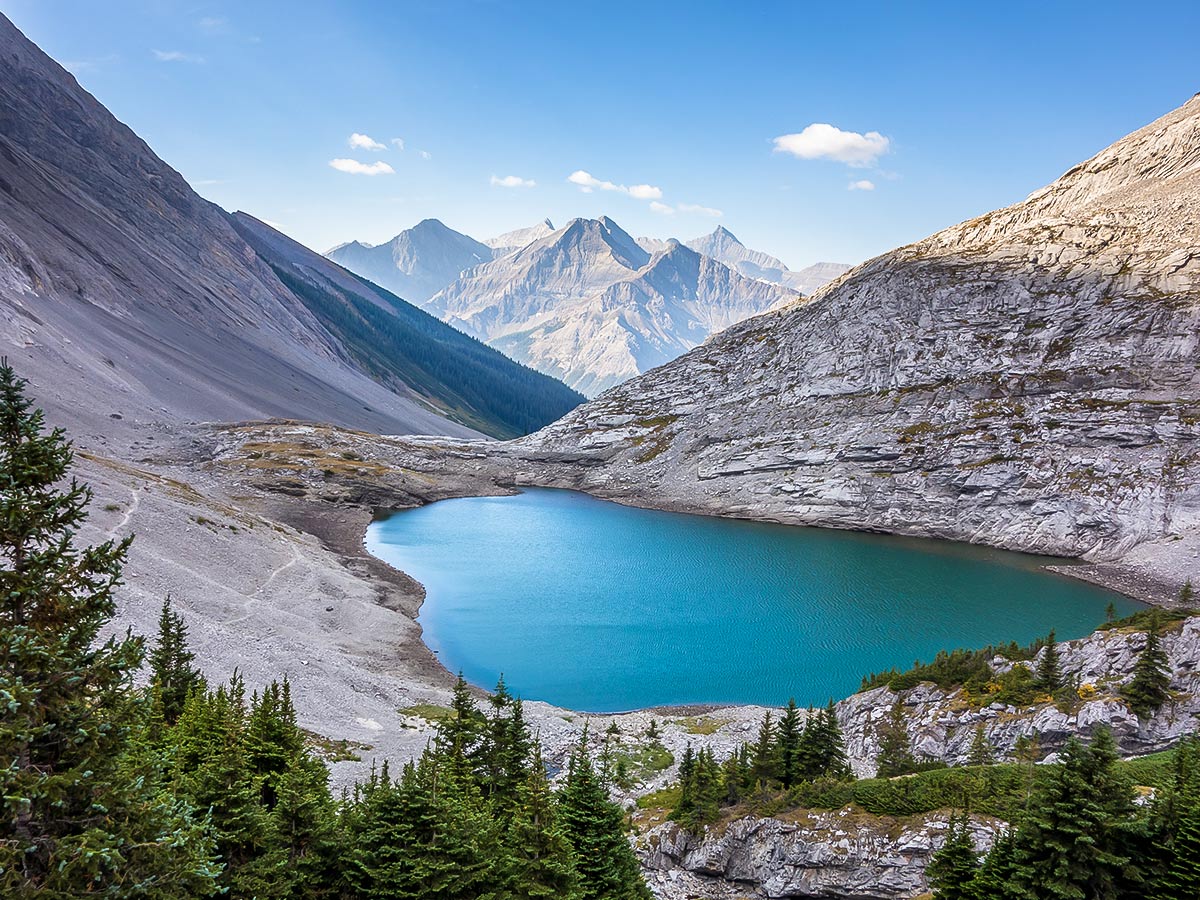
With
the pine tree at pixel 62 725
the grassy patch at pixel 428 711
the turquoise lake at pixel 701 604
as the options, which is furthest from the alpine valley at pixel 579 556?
the turquoise lake at pixel 701 604

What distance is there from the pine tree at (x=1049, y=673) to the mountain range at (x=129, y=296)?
101m

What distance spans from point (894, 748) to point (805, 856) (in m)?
11.3

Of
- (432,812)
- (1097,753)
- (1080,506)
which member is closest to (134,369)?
(432,812)

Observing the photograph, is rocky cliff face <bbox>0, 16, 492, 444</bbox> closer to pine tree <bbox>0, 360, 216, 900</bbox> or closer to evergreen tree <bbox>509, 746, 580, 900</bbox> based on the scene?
evergreen tree <bbox>509, 746, 580, 900</bbox>

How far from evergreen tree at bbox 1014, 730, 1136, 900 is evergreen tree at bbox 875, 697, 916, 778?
1116 centimetres

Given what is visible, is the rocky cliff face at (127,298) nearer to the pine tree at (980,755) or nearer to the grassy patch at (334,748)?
the grassy patch at (334,748)

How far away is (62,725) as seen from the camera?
7684 mm

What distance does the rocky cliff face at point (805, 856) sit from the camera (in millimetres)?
17328

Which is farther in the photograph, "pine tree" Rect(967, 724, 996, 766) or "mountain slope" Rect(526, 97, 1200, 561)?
"mountain slope" Rect(526, 97, 1200, 561)

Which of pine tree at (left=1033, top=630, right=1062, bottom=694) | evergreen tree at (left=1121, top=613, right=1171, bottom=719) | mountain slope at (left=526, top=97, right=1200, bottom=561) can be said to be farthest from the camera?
mountain slope at (left=526, top=97, right=1200, bottom=561)

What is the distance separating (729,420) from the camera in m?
121

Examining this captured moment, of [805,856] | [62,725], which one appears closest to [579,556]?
[805,856]

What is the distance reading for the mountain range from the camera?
96000 millimetres

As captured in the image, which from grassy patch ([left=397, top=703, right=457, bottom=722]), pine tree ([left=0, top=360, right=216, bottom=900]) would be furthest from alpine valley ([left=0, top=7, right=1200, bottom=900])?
grassy patch ([left=397, top=703, right=457, bottom=722])
